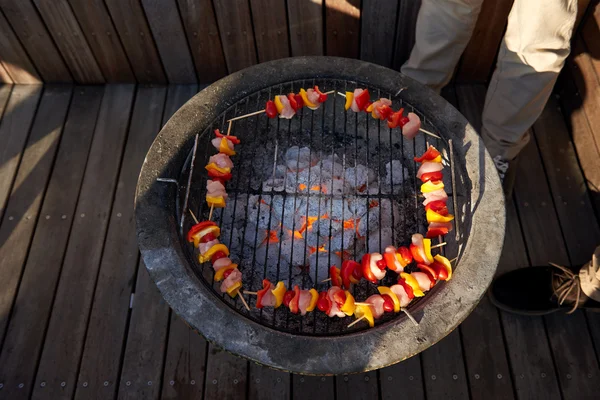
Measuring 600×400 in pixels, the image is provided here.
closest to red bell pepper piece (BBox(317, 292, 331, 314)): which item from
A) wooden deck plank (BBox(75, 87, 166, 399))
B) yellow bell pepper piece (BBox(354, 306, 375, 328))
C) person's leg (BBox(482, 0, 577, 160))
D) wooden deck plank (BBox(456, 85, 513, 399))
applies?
yellow bell pepper piece (BBox(354, 306, 375, 328))

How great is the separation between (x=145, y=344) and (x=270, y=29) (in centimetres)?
227

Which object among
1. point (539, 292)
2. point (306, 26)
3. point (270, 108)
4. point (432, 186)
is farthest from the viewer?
point (306, 26)

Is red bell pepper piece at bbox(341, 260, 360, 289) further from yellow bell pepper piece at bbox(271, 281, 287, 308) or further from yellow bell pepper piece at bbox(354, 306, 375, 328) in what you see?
yellow bell pepper piece at bbox(271, 281, 287, 308)

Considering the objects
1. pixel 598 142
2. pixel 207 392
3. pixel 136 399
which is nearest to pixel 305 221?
pixel 207 392

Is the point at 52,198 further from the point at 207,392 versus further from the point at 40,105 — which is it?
the point at 207,392

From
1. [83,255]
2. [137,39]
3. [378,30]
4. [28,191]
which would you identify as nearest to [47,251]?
[83,255]

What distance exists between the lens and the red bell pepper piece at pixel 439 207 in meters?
2.38

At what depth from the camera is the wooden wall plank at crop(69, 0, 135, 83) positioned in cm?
337

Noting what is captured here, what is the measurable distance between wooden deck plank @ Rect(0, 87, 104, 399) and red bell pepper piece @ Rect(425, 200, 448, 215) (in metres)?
2.40

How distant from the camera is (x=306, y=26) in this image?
3.48 meters

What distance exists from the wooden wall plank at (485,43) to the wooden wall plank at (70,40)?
282 centimetres

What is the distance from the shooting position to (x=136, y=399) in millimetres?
2840

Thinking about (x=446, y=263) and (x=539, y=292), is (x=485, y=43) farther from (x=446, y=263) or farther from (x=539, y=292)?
(x=446, y=263)

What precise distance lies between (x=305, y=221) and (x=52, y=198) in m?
1.97
